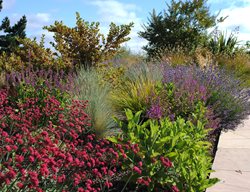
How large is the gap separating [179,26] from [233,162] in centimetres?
1802

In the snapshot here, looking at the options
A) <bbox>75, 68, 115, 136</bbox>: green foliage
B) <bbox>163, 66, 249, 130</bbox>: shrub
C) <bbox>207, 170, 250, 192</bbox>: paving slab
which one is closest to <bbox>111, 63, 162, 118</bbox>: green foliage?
<bbox>75, 68, 115, 136</bbox>: green foliage

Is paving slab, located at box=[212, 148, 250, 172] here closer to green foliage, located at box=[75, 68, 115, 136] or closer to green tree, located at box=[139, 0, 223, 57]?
green foliage, located at box=[75, 68, 115, 136]

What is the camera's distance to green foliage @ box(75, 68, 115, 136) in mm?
5895

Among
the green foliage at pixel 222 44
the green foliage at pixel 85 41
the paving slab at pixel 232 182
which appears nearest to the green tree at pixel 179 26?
the green foliage at pixel 222 44

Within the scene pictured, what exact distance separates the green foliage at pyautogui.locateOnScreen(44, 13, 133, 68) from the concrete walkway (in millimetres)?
3531

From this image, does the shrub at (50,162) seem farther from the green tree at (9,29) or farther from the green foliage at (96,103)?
the green tree at (9,29)

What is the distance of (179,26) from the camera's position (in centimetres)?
2248

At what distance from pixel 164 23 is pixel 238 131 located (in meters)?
16.1

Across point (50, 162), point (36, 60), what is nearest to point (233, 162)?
point (50, 162)

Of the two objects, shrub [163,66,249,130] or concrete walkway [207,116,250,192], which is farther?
shrub [163,66,249,130]

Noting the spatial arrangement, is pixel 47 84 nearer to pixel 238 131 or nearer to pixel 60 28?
pixel 60 28

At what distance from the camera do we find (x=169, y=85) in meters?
6.81

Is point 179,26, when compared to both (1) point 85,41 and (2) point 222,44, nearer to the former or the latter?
(2) point 222,44

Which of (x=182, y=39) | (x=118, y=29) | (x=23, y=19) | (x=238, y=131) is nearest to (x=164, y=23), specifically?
(x=182, y=39)
